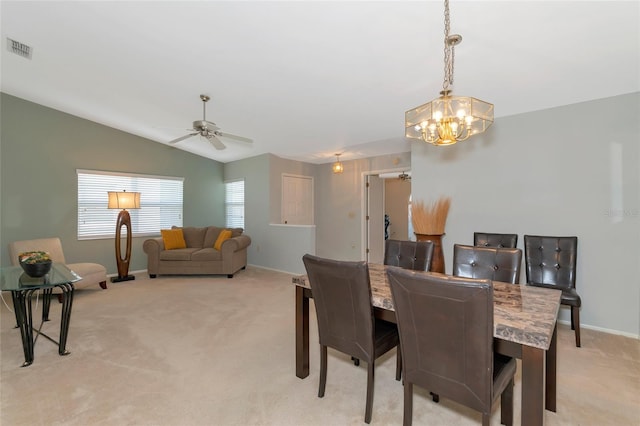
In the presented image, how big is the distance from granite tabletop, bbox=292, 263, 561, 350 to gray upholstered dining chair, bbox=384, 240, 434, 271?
64 cm

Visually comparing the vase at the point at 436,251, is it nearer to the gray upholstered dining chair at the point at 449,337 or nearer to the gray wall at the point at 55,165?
the gray upholstered dining chair at the point at 449,337

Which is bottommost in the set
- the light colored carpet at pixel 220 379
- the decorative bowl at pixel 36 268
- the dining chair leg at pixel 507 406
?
the light colored carpet at pixel 220 379

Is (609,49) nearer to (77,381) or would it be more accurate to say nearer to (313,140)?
(313,140)

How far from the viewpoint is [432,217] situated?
3.87 meters

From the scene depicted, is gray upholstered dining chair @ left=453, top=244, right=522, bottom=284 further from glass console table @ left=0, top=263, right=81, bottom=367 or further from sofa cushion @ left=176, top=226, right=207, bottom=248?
sofa cushion @ left=176, top=226, right=207, bottom=248

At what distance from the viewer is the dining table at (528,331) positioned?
47.3 inches

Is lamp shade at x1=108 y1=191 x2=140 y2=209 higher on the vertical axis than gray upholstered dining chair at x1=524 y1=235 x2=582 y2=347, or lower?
higher

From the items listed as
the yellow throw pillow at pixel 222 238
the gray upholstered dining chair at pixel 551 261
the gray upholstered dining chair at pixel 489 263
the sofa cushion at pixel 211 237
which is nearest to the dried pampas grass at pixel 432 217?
the gray upholstered dining chair at pixel 551 261

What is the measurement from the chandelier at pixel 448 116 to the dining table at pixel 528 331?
3.39 ft

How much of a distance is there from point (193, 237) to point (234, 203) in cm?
137

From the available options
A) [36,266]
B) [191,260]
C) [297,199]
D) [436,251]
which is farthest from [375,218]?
[36,266]

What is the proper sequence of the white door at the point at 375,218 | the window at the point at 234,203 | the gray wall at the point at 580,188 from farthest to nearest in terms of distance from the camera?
the window at the point at 234,203 → the white door at the point at 375,218 → the gray wall at the point at 580,188

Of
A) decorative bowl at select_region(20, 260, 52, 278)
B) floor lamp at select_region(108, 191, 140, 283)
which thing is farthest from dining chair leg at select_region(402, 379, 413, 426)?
floor lamp at select_region(108, 191, 140, 283)

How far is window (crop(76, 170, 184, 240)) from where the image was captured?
502cm
